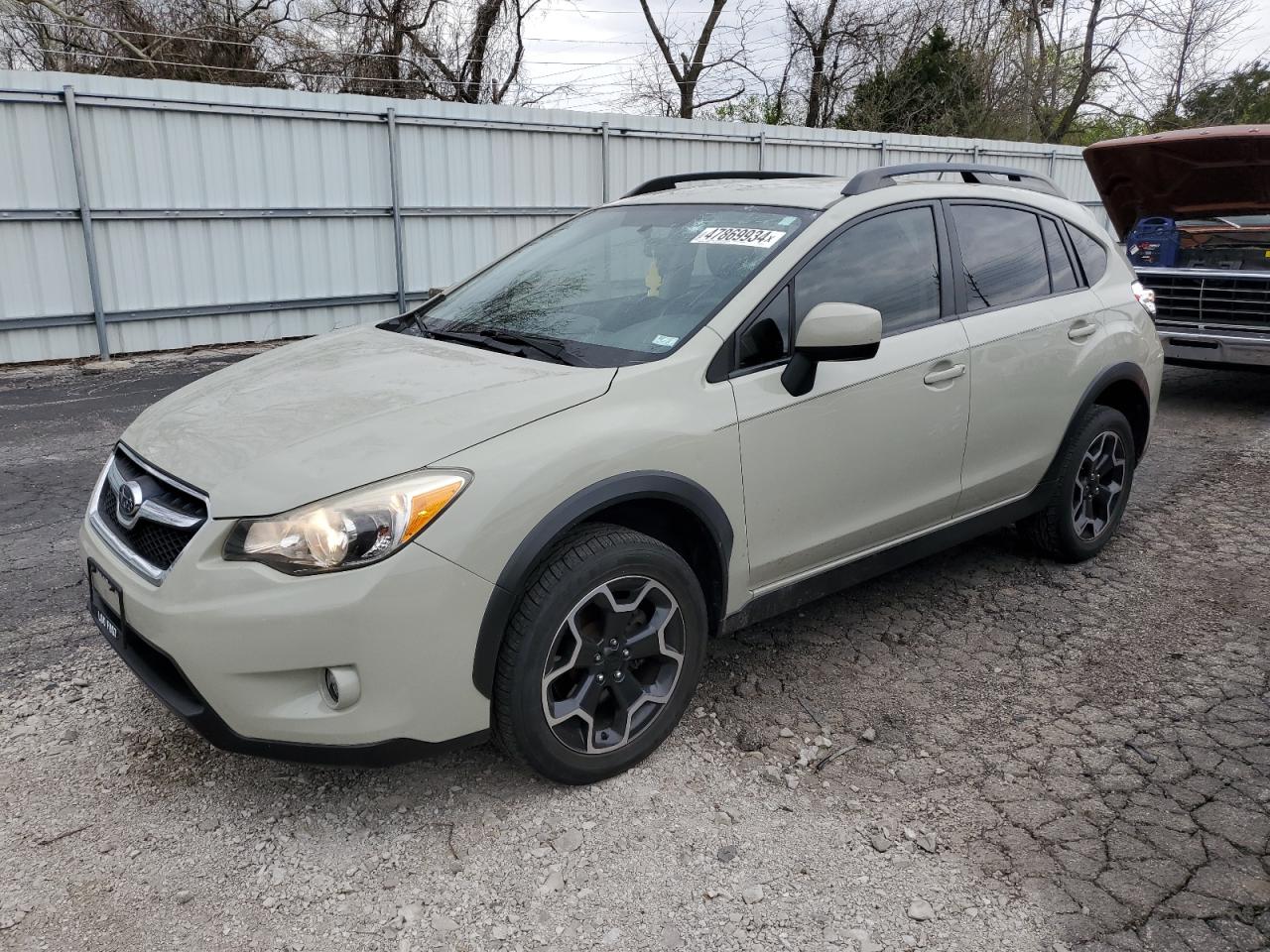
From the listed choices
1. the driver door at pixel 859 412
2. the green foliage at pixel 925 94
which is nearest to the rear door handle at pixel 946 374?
the driver door at pixel 859 412

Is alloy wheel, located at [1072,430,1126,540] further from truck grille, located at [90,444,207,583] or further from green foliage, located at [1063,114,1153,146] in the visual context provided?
green foliage, located at [1063,114,1153,146]

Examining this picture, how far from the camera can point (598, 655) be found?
2.77 m

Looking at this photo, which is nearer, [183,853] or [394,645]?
[394,645]

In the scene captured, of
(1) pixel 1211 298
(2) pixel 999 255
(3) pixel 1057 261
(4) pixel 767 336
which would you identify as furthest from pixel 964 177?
(1) pixel 1211 298

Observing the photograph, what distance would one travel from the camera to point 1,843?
8.52ft

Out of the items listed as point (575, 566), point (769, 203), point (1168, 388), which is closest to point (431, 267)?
point (1168, 388)

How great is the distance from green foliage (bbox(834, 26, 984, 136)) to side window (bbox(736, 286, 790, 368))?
25.1 m

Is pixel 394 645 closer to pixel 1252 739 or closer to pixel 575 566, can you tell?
pixel 575 566

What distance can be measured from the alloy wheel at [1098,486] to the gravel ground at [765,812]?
1.88 ft

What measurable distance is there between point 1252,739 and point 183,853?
315cm

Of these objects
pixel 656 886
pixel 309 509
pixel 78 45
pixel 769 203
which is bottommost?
pixel 656 886

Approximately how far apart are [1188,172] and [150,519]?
26.3 ft

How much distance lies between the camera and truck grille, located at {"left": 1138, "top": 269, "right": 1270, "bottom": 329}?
770 centimetres

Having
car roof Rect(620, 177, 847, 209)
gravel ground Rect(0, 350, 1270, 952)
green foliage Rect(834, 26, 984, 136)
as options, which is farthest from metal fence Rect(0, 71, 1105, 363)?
green foliage Rect(834, 26, 984, 136)
